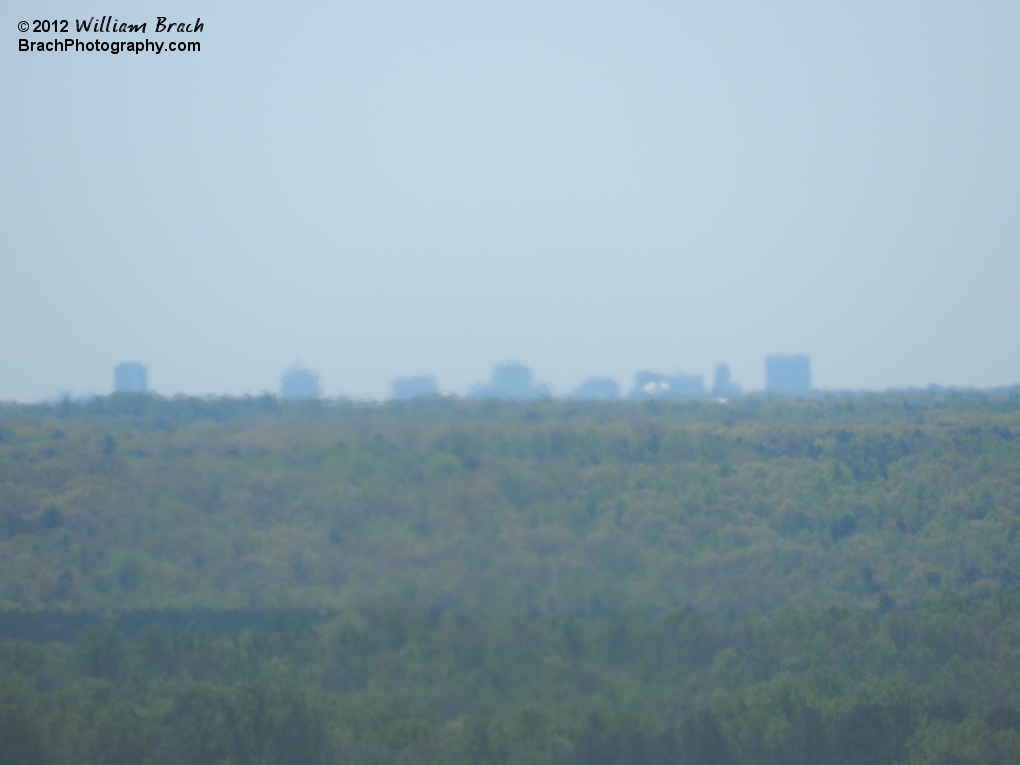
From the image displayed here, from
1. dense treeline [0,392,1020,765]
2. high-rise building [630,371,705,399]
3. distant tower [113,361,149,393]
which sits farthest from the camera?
high-rise building [630,371,705,399]

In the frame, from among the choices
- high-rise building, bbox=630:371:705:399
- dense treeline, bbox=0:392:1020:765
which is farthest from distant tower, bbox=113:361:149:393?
high-rise building, bbox=630:371:705:399

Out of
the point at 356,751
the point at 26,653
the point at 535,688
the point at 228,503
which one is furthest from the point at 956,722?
the point at 228,503

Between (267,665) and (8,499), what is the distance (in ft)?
44.9

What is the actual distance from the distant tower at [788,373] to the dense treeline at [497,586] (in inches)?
1097

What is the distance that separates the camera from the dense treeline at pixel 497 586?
25844 mm

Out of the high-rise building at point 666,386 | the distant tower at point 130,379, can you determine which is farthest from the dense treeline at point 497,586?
the high-rise building at point 666,386

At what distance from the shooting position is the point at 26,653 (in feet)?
95.4

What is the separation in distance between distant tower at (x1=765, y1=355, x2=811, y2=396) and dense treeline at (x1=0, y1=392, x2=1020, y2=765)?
2787 centimetres

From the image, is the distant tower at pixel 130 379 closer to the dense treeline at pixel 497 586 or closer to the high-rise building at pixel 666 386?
the dense treeline at pixel 497 586

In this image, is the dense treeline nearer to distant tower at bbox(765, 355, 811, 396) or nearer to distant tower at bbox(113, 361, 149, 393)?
distant tower at bbox(113, 361, 149, 393)

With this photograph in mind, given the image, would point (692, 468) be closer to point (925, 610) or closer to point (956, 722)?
point (925, 610)

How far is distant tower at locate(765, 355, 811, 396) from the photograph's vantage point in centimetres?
8062

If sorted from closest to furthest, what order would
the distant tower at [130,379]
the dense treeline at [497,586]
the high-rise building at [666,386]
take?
the dense treeline at [497,586]
the distant tower at [130,379]
the high-rise building at [666,386]

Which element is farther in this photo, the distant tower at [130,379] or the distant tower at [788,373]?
the distant tower at [788,373]
